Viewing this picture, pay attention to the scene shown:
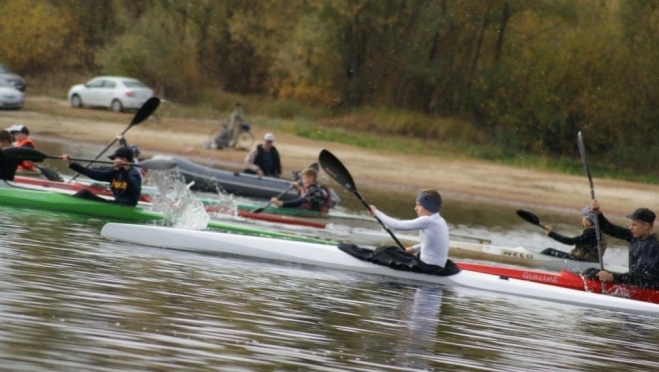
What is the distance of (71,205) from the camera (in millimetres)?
19234

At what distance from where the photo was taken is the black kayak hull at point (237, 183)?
26.6 metres

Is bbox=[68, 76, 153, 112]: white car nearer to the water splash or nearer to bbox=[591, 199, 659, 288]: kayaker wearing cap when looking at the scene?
the water splash

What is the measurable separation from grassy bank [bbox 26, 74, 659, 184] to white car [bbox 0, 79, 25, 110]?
793 millimetres

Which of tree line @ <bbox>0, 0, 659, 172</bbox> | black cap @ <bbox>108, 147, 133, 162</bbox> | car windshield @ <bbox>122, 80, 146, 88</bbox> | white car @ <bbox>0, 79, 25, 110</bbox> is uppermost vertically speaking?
tree line @ <bbox>0, 0, 659, 172</bbox>

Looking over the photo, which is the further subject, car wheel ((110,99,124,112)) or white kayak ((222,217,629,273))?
car wheel ((110,99,124,112))

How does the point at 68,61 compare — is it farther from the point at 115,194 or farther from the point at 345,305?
the point at 345,305

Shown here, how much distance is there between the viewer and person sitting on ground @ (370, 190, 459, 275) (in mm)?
15375

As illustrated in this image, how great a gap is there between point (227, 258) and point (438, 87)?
119 ft

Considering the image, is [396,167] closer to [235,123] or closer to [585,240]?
[235,123]

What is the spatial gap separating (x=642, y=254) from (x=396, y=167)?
2429 cm

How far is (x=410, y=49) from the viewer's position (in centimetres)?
5175

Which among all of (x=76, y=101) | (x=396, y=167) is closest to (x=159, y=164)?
(x=396, y=167)


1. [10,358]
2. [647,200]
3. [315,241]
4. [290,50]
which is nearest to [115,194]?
[315,241]

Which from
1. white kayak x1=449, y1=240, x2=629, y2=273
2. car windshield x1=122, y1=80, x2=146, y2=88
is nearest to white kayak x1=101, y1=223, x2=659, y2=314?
white kayak x1=449, y1=240, x2=629, y2=273
